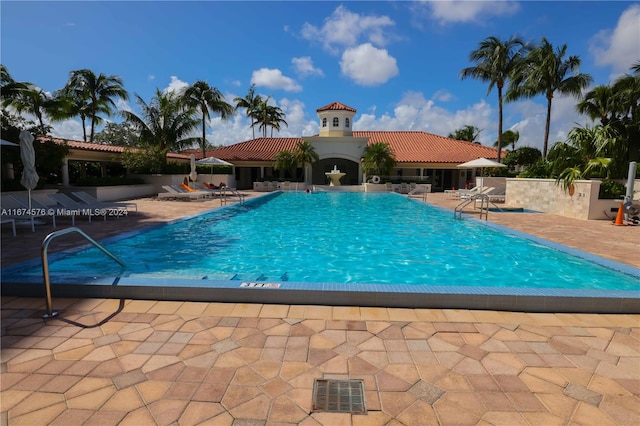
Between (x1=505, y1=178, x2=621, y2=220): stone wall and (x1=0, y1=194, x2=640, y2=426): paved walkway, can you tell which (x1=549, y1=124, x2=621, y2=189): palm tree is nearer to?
(x1=505, y1=178, x2=621, y2=220): stone wall

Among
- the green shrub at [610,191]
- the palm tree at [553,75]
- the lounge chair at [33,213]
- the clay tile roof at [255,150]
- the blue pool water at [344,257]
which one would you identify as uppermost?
the palm tree at [553,75]

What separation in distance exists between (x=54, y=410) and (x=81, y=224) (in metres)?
9.92

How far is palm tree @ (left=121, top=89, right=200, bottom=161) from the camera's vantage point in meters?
27.1

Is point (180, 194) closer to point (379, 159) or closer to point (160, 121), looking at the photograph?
point (160, 121)

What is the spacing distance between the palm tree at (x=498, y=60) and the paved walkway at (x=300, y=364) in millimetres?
24077

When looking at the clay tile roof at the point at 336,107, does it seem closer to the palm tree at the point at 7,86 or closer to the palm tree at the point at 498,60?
the palm tree at the point at 498,60

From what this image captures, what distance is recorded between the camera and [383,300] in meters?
4.32

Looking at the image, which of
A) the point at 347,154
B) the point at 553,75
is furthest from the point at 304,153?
the point at 553,75

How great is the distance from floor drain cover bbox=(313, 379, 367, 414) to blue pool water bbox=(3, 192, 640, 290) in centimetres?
279

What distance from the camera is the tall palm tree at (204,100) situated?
29.3 m

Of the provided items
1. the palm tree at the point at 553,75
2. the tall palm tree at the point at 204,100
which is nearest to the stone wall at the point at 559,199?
the palm tree at the point at 553,75

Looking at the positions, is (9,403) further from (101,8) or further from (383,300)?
(101,8)

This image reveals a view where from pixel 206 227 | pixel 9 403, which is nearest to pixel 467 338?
pixel 9 403

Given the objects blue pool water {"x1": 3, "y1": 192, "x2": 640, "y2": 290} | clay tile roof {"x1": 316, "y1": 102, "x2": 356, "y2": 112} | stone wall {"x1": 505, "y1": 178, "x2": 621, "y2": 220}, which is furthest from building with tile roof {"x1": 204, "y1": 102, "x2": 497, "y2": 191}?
blue pool water {"x1": 3, "y1": 192, "x2": 640, "y2": 290}
